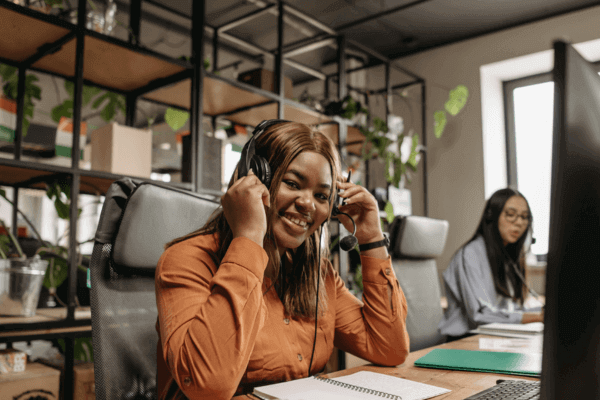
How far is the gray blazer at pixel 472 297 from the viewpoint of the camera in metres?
1.87

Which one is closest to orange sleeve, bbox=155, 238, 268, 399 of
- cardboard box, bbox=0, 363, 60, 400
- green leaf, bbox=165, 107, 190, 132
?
cardboard box, bbox=0, 363, 60, 400

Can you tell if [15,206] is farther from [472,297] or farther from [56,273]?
[472,297]

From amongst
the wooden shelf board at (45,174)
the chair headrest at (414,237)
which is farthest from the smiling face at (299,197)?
the chair headrest at (414,237)

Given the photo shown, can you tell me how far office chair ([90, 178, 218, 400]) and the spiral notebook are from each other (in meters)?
0.28

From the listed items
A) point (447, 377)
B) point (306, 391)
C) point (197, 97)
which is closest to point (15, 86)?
point (197, 97)

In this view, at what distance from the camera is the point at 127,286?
3.10 ft

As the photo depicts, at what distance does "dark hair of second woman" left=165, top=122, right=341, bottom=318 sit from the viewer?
95 centimetres

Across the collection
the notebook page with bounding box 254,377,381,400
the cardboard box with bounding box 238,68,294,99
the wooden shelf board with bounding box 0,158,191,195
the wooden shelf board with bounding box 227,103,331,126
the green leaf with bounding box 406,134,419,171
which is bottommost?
the notebook page with bounding box 254,377,381,400

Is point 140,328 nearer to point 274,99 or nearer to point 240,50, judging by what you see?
point 274,99

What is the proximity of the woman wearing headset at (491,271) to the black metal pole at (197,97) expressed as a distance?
1.22 meters

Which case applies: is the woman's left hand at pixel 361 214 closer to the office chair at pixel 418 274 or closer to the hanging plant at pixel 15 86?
the office chair at pixel 418 274

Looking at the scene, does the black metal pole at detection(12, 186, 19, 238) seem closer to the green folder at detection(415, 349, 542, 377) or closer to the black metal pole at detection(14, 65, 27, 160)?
the black metal pole at detection(14, 65, 27, 160)

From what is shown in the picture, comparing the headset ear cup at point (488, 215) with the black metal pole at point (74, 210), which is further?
the headset ear cup at point (488, 215)

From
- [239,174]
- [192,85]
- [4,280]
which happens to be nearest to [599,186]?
[239,174]
